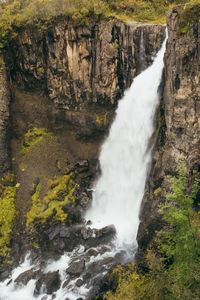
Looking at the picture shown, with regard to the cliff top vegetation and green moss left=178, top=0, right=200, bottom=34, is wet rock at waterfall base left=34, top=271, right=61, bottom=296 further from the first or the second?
the cliff top vegetation

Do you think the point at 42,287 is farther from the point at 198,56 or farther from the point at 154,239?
the point at 198,56

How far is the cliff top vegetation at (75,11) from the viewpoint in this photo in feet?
119

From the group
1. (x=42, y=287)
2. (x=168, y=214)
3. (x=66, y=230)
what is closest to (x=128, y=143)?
(x=66, y=230)

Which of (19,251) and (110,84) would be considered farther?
(110,84)

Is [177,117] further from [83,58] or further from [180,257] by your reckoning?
[83,58]

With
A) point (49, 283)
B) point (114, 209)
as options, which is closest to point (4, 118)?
point (114, 209)

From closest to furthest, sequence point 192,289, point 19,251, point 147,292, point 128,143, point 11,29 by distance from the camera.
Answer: point 192,289
point 147,292
point 19,251
point 128,143
point 11,29

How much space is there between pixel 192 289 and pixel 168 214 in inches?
134

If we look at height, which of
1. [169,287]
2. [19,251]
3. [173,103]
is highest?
[173,103]

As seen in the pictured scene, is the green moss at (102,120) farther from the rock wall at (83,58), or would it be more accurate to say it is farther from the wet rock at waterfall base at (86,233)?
the wet rock at waterfall base at (86,233)

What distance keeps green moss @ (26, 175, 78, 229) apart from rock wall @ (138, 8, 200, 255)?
7.86 metres

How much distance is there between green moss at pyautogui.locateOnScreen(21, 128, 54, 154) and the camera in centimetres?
3947

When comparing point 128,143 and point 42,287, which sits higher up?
point 128,143

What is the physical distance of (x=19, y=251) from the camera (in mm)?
31750
